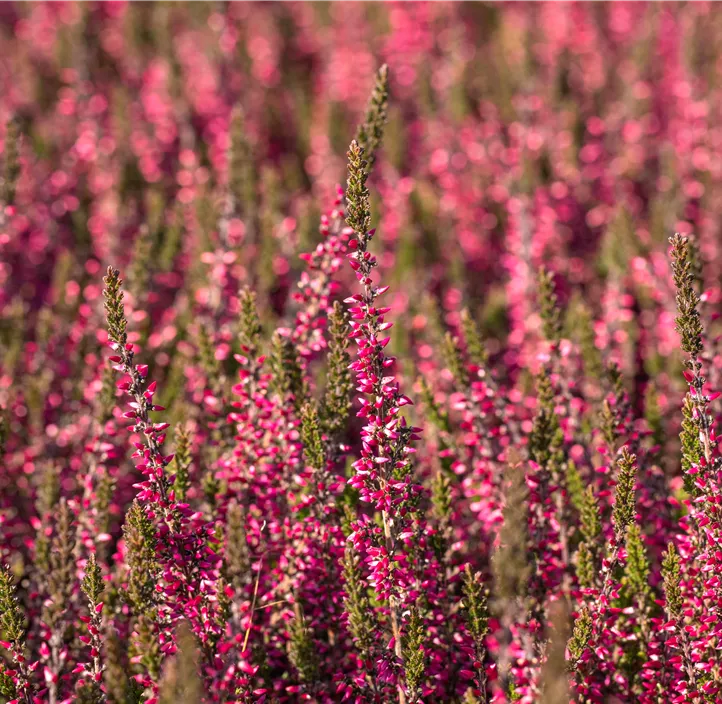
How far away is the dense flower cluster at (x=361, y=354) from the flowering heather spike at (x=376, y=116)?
4 cm

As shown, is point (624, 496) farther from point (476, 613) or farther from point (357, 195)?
point (357, 195)

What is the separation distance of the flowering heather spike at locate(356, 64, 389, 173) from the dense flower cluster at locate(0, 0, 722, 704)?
1.6 inches

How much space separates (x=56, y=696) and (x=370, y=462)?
302cm

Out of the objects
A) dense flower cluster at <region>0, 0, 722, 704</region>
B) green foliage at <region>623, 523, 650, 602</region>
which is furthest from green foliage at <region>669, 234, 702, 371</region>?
green foliage at <region>623, 523, 650, 602</region>

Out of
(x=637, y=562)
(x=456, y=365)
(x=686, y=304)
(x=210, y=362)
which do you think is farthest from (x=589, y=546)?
(x=210, y=362)

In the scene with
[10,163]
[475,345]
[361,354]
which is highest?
[10,163]

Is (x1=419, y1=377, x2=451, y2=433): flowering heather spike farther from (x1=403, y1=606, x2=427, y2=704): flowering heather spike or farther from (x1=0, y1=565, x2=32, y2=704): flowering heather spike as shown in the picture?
(x1=0, y1=565, x2=32, y2=704): flowering heather spike

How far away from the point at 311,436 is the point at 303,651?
5.15 ft

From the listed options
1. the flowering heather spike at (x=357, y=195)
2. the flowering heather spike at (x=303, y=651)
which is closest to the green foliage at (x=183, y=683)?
the flowering heather spike at (x=303, y=651)

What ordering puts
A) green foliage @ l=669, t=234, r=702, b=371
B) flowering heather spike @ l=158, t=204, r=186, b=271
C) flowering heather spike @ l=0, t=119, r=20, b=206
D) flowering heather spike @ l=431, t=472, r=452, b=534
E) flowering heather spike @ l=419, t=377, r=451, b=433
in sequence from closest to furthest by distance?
green foliage @ l=669, t=234, r=702, b=371 → flowering heather spike @ l=431, t=472, r=452, b=534 → flowering heather spike @ l=419, t=377, r=451, b=433 → flowering heather spike @ l=0, t=119, r=20, b=206 → flowering heather spike @ l=158, t=204, r=186, b=271

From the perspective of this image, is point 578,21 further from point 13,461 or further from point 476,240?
Result: point 13,461

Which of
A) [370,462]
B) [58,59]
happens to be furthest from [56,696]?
[58,59]

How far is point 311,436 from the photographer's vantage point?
221 inches

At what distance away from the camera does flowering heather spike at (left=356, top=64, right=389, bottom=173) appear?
5949mm
